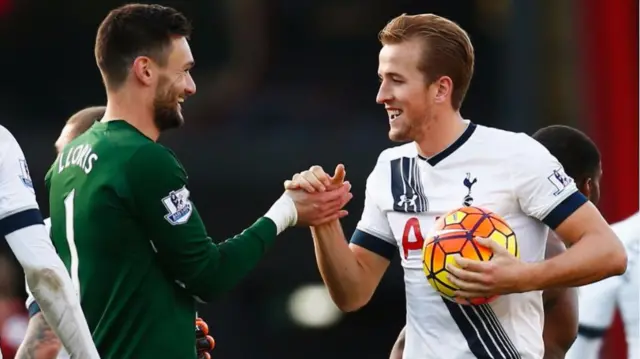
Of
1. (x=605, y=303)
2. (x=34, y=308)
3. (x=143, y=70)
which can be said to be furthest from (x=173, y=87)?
(x=605, y=303)

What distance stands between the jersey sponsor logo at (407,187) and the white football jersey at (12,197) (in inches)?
51.1

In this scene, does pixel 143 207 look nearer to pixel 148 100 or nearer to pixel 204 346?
pixel 148 100

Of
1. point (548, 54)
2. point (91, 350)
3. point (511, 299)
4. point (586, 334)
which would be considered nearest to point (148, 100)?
point (91, 350)

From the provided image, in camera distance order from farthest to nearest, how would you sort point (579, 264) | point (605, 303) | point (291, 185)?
1. point (605, 303)
2. point (291, 185)
3. point (579, 264)

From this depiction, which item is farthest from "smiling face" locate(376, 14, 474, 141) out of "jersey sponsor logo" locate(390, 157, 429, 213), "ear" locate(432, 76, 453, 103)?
"jersey sponsor logo" locate(390, 157, 429, 213)

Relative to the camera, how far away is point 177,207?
4.71 m

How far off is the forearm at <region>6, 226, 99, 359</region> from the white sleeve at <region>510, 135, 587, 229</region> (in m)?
1.48

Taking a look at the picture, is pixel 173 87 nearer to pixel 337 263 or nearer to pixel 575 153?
pixel 337 263

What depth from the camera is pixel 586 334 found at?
595cm

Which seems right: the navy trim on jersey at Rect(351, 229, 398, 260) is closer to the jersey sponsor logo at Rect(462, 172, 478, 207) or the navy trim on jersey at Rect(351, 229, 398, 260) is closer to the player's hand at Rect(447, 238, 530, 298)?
the jersey sponsor logo at Rect(462, 172, 478, 207)

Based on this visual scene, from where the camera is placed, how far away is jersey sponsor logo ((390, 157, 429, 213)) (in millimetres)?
5105

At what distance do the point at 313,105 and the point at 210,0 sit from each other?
1.04 m

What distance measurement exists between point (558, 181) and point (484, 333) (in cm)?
55

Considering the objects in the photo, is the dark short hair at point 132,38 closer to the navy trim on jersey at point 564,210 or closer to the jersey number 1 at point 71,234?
the jersey number 1 at point 71,234
